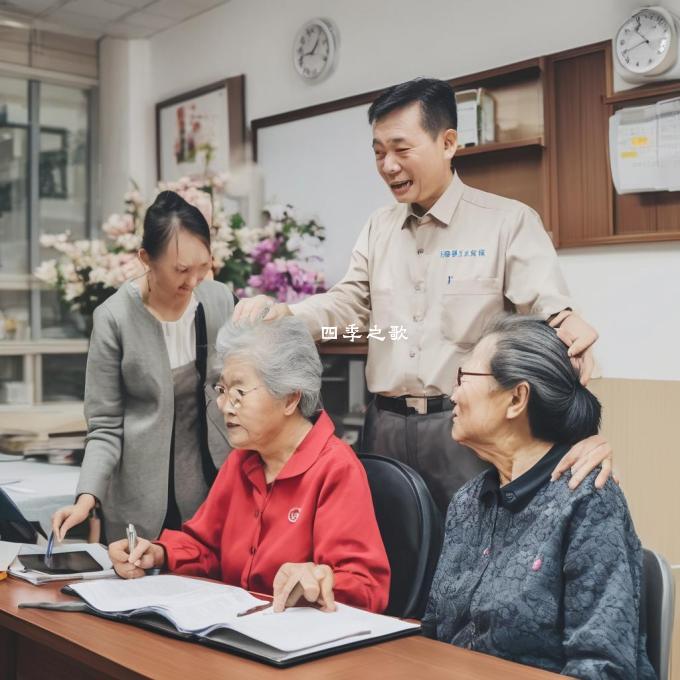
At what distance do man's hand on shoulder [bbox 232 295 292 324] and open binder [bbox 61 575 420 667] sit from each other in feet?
1.89

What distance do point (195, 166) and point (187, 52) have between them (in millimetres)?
582

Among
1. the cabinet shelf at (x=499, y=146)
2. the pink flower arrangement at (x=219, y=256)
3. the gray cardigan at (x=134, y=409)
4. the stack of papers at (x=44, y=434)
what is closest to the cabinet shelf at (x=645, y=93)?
the cabinet shelf at (x=499, y=146)

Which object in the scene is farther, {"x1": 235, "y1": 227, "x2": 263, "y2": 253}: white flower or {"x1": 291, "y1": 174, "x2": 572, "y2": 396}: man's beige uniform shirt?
{"x1": 235, "y1": 227, "x2": 263, "y2": 253}: white flower

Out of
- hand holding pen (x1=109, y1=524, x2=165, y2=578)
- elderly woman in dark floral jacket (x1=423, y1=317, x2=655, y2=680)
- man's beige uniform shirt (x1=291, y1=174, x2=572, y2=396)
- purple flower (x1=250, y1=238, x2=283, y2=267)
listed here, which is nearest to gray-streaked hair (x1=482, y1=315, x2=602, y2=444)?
elderly woman in dark floral jacket (x1=423, y1=317, x2=655, y2=680)

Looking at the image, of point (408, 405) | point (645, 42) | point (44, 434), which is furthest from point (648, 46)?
point (44, 434)

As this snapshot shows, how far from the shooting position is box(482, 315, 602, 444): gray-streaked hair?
1.44 meters

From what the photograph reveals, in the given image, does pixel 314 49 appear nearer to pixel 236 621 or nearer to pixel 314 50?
pixel 314 50

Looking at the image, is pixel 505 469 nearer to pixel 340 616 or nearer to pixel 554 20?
pixel 340 616

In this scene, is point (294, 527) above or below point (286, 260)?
below

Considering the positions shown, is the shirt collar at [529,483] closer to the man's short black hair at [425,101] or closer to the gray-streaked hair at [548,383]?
the gray-streaked hair at [548,383]

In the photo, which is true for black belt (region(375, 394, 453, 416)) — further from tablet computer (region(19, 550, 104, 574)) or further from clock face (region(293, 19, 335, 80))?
clock face (region(293, 19, 335, 80))

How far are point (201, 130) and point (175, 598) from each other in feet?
10.2

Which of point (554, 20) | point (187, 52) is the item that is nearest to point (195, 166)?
point (187, 52)

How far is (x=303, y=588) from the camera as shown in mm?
1359
